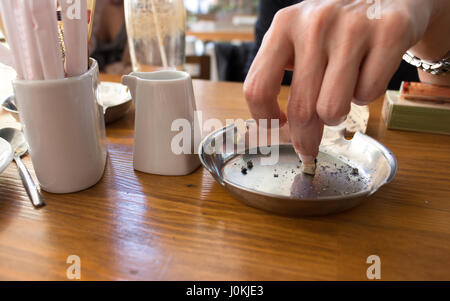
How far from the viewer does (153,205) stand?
1.12 feet

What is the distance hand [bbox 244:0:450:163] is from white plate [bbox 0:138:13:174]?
247mm

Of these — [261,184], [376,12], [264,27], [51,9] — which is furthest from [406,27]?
[264,27]

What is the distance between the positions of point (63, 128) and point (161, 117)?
0.10 meters

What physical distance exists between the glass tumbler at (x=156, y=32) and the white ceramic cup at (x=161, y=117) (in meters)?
0.34

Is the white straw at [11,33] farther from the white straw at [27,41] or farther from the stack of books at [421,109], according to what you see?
the stack of books at [421,109]

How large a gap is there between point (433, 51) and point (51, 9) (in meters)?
0.48

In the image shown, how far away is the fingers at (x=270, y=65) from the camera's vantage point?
1.05 feet

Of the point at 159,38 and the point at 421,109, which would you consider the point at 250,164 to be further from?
the point at 159,38

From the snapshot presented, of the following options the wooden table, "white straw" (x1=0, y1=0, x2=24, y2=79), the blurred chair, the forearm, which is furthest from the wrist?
the blurred chair

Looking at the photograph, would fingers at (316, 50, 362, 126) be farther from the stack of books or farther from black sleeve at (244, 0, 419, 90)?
black sleeve at (244, 0, 419, 90)

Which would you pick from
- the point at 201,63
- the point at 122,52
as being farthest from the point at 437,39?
the point at 122,52

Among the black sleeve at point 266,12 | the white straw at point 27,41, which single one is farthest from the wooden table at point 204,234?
the black sleeve at point 266,12

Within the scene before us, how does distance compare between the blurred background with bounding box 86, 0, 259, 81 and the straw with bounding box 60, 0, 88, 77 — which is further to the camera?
the blurred background with bounding box 86, 0, 259, 81

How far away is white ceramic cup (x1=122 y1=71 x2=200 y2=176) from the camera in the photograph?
0.37 meters
